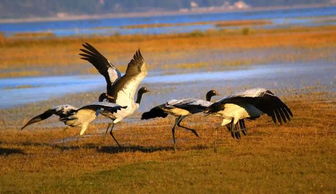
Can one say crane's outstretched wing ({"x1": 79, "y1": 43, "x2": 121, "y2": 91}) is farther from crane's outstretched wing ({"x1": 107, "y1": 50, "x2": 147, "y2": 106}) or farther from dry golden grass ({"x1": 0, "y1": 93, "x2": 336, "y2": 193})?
dry golden grass ({"x1": 0, "y1": 93, "x2": 336, "y2": 193})

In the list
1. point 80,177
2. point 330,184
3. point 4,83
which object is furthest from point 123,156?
point 4,83

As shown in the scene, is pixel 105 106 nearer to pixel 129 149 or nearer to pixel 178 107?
pixel 129 149

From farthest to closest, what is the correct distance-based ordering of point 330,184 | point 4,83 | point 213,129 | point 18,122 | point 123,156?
point 4,83 < point 18,122 < point 213,129 < point 123,156 < point 330,184

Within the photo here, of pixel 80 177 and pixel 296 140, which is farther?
pixel 296 140

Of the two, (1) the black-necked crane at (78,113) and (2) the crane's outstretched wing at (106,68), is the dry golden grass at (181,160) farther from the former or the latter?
(2) the crane's outstretched wing at (106,68)

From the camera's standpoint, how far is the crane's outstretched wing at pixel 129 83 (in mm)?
13492

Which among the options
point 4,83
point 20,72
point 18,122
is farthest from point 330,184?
point 20,72

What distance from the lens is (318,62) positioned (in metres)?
28.9

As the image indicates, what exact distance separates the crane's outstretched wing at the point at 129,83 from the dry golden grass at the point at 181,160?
30.8 inches

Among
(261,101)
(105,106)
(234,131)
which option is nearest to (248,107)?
(261,101)

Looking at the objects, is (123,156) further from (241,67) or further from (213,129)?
(241,67)

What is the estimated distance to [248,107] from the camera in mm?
12047

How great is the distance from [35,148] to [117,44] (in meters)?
33.5

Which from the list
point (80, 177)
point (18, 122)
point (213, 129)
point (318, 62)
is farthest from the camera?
point (318, 62)
